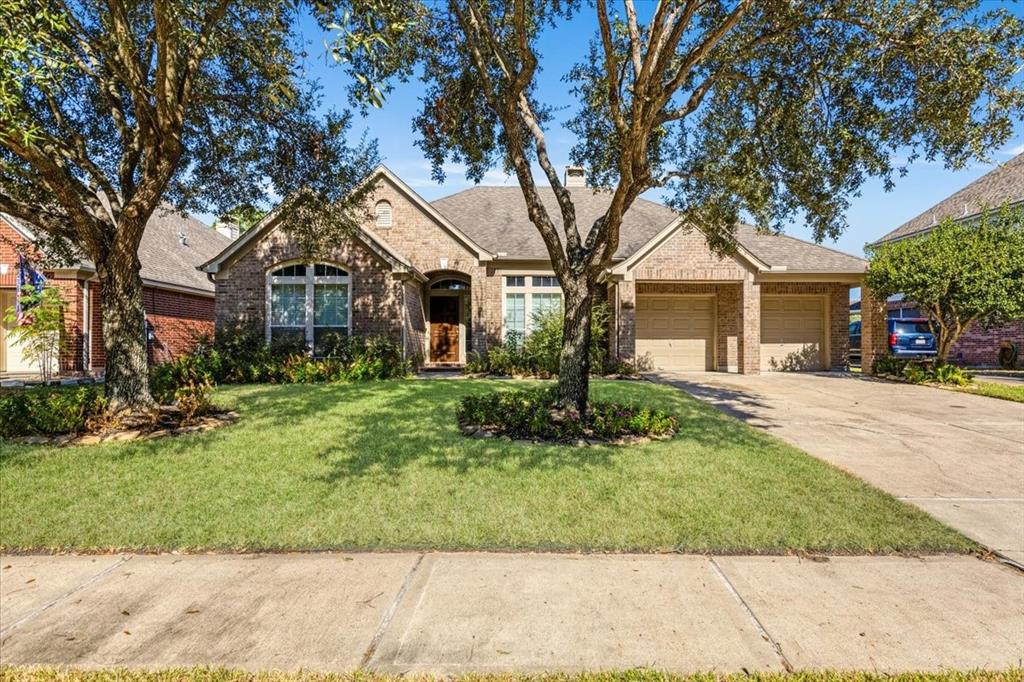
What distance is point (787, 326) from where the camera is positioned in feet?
59.2

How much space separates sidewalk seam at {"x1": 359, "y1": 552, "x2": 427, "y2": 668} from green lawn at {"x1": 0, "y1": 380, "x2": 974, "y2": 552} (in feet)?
1.50

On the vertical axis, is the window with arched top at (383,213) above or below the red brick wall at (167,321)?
above

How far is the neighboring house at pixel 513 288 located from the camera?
48.5 ft

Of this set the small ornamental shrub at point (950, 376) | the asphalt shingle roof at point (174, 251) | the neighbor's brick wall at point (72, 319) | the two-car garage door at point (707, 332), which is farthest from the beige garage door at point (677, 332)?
the neighbor's brick wall at point (72, 319)

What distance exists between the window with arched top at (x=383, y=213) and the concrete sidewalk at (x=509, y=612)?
14339mm

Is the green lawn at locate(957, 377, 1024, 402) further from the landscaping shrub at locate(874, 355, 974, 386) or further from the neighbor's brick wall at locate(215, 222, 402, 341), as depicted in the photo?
the neighbor's brick wall at locate(215, 222, 402, 341)

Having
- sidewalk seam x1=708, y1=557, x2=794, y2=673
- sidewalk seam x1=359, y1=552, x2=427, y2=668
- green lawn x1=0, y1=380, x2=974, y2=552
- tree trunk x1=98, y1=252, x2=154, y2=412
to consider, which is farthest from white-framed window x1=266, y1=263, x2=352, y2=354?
sidewalk seam x1=708, y1=557, x2=794, y2=673

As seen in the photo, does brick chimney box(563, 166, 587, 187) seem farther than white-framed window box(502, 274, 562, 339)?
Yes

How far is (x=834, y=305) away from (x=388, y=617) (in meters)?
→ 19.0

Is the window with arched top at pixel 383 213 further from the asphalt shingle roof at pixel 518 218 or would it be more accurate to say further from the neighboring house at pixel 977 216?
the neighboring house at pixel 977 216

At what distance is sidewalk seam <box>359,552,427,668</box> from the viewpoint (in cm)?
289

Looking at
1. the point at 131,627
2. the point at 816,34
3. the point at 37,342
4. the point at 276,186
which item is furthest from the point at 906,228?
the point at 37,342

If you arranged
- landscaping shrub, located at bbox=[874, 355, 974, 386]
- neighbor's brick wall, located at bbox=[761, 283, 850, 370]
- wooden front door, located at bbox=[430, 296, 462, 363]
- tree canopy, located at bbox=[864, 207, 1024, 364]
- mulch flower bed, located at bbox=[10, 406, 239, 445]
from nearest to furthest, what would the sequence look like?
mulch flower bed, located at bbox=[10, 406, 239, 445] < tree canopy, located at bbox=[864, 207, 1024, 364] < landscaping shrub, located at bbox=[874, 355, 974, 386] < neighbor's brick wall, located at bbox=[761, 283, 850, 370] < wooden front door, located at bbox=[430, 296, 462, 363]

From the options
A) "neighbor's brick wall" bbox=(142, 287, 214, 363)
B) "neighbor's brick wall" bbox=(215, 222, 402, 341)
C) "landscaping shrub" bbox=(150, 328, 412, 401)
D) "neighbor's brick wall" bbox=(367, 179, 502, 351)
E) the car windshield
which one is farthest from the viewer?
A: the car windshield
